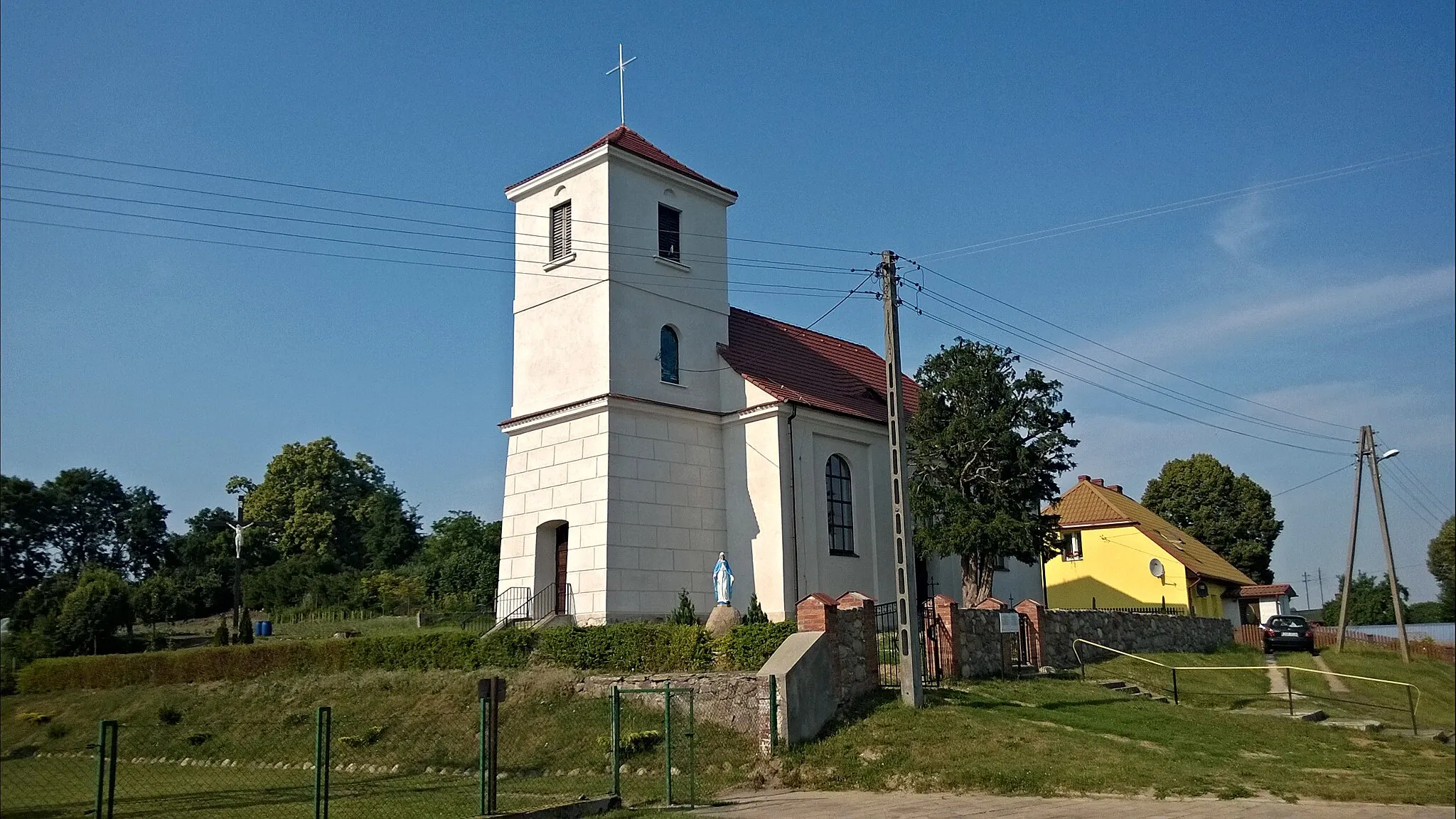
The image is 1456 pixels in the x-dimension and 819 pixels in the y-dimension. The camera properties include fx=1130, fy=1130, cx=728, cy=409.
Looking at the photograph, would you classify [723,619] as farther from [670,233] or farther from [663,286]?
[670,233]

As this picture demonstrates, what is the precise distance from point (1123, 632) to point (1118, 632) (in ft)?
1.47

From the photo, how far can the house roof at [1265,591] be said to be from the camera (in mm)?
49250

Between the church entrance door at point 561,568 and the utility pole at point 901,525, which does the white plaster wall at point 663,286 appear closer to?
the church entrance door at point 561,568

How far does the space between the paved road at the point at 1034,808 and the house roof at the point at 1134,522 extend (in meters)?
31.6

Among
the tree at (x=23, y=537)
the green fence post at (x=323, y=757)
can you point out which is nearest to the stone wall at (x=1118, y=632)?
the green fence post at (x=323, y=757)

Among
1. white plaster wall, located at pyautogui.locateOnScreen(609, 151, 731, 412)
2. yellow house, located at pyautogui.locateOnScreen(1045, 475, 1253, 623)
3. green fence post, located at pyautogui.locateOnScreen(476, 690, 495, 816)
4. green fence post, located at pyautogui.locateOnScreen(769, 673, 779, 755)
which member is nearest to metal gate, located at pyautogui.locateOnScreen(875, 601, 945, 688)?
green fence post, located at pyautogui.locateOnScreen(769, 673, 779, 755)

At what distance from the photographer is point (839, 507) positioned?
30.7 metres

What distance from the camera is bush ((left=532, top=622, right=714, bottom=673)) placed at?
20.8 metres

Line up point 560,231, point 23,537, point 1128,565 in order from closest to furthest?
point 560,231 < point 1128,565 < point 23,537

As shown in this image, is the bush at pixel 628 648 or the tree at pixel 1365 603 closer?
the bush at pixel 628 648

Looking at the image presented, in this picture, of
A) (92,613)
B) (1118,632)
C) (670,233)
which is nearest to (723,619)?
(670,233)

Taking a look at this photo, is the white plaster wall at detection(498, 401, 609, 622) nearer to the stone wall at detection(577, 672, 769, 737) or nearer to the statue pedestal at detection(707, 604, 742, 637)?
the statue pedestal at detection(707, 604, 742, 637)

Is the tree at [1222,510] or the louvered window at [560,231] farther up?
the louvered window at [560,231]

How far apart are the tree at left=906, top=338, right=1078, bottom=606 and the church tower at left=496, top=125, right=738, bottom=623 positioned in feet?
18.2
